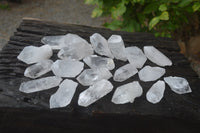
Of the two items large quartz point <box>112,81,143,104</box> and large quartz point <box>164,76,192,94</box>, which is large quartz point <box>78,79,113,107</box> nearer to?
large quartz point <box>112,81,143,104</box>

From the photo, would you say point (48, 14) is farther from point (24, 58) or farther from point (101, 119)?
point (101, 119)

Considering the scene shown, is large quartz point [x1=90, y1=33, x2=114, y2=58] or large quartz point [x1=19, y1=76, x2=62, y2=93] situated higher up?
large quartz point [x1=90, y1=33, x2=114, y2=58]

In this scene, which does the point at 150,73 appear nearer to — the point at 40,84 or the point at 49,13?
the point at 40,84

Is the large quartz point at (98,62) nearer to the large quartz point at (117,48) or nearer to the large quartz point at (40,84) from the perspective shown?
the large quartz point at (117,48)

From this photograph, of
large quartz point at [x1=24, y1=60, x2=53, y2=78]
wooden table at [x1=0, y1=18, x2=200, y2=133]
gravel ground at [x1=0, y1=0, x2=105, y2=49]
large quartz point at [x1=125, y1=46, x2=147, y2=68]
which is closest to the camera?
wooden table at [x1=0, y1=18, x2=200, y2=133]

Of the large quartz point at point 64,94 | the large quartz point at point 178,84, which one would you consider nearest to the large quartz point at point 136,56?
the large quartz point at point 178,84

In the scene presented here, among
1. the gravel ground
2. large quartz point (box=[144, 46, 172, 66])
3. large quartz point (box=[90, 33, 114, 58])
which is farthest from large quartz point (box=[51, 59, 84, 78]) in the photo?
the gravel ground

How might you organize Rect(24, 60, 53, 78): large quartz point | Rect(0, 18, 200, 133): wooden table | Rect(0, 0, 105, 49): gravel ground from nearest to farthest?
Rect(0, 18, 200, 133): wooden table < Rect(24, 60, 53, 78): large quartz point < Rect(0, 0, 105, 49): gravel ground
